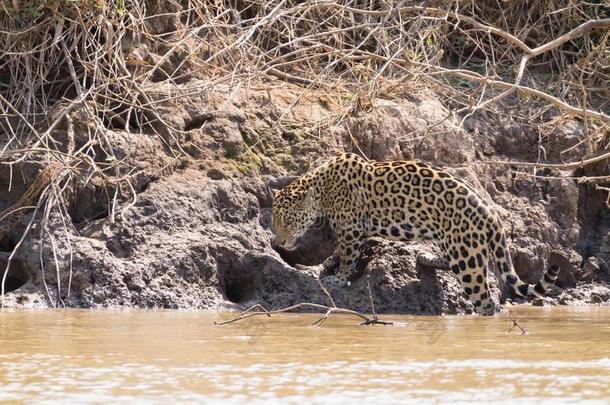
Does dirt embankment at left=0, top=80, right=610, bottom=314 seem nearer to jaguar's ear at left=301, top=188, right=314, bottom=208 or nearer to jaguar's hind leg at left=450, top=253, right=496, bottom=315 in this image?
jaguar's hind leg at left=450, top=253, right=496, bottom=315

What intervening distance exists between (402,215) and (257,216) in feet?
3.75

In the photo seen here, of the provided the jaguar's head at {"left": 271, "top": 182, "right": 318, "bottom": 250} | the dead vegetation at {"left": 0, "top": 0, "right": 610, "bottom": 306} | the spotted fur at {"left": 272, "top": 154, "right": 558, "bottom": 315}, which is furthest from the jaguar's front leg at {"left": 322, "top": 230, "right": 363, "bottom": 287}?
the dead vegetation at {"left": 0, "top": 0, "right": 610, "bottom": 306}

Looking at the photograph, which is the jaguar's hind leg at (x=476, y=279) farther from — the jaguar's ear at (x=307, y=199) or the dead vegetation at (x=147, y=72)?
the jaguar's ear at (x=307, y=199)

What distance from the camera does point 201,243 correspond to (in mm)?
8672

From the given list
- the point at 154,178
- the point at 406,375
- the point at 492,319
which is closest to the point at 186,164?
the point at 154,178

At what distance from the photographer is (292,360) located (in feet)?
17.8

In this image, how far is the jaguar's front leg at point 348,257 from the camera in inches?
340

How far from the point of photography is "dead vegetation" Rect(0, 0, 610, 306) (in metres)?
8.49

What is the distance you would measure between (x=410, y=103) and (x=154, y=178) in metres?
2.42

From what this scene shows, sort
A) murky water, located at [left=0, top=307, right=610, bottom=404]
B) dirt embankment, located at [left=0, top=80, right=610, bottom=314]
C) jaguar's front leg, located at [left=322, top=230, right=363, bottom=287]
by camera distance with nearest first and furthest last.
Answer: murky water, located at [left=0, top=307, right=610, bottom=404] → dirt embankment, located at [left=0, top=80, right=610, bottom=314] → jaguar's front leg, located at [left=322, top=230, right=363, bottom=287]

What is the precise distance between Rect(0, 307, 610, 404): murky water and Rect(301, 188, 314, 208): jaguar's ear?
1.46 m

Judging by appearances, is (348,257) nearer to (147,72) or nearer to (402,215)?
(402,215)

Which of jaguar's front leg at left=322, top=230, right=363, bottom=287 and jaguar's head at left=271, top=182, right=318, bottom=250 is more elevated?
jaguar's head at left=271, top=182, right=318, bottom=250

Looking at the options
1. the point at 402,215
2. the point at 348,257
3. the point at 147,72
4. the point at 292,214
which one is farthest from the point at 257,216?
the point at 147,72
